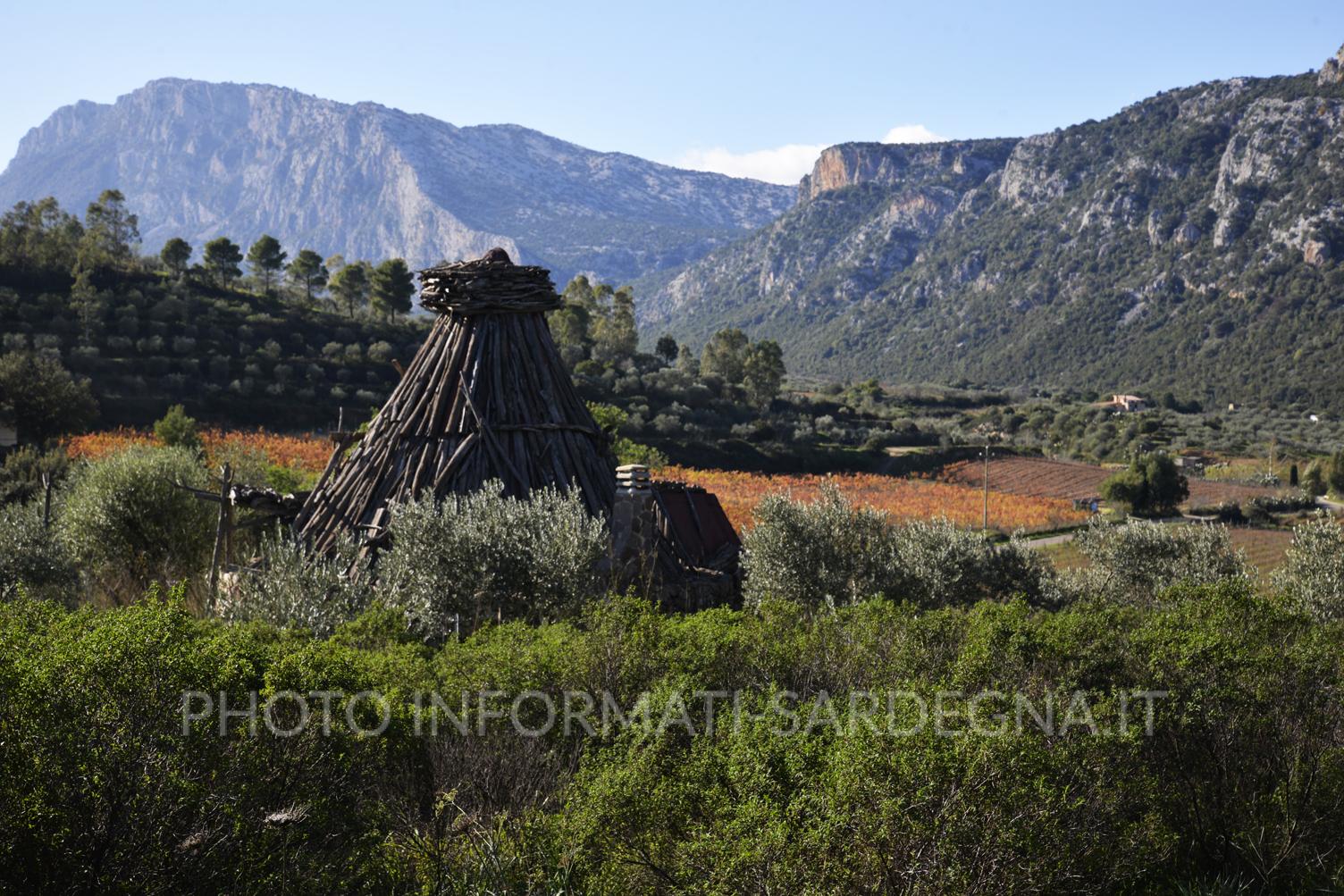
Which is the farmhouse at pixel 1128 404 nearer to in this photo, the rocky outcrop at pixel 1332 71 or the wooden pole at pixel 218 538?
the rocky outcrop at pixel 1332 71

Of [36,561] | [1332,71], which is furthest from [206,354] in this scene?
[1332,71]

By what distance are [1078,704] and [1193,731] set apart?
1.26 meters

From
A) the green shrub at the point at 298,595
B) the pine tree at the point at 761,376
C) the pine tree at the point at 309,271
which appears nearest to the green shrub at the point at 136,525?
the green shrub at the point at 298,595

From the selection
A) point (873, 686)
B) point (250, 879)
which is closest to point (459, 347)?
point (873, 686)

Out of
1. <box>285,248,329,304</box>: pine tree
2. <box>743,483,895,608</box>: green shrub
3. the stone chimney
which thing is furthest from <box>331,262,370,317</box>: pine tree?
<box>743,483,895,608</box>: green shrub

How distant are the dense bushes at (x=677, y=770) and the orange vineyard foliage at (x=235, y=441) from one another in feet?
78.1

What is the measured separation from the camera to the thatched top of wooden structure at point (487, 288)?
16828mm

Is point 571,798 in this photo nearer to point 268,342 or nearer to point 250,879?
point 250,879

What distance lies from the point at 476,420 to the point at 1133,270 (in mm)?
146388

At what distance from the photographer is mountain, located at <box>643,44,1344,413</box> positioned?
120 m

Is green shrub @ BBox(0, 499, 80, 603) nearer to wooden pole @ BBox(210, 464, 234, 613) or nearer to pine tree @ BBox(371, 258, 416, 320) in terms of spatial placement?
wooden pole @ BBox(210, 464, 234, 613)

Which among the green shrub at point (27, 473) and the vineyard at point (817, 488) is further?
the vineyard at point (817, 488)

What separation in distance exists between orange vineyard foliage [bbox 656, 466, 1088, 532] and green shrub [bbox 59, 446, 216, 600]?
899 inches

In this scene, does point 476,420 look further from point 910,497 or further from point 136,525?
point 910,497
